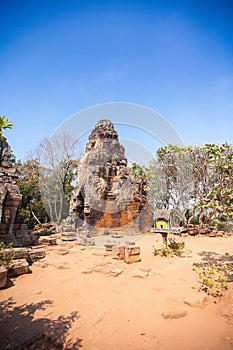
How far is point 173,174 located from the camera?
68.4 feet

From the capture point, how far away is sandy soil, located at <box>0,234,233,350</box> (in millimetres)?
2734

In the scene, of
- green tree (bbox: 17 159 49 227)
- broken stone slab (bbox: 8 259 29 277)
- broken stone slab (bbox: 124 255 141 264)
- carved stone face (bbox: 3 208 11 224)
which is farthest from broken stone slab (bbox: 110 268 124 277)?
green tree (bbox: 17 159 49 227)

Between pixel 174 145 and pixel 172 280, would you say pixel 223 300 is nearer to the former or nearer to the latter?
pixel 172 280

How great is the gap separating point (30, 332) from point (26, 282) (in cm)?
247

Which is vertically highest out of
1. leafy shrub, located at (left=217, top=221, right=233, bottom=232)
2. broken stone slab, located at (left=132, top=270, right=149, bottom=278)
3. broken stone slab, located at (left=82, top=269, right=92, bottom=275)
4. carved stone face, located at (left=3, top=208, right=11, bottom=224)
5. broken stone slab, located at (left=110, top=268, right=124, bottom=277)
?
carved stone face, located at (left=3, top=208, right=11, bottom=224)

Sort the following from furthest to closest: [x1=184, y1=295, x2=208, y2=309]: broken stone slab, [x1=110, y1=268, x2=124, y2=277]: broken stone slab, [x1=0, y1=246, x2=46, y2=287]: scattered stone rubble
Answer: [x1=110, y1=268, x2=124, y2=277]: broken stone slab → [x1=0, y1=246, x2=46, y2=287]: scattered stone rubble → [x1=184, y1=295, x2=208, y2=309]: broken stone slab

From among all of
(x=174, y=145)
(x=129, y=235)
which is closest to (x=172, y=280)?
(x=129, y=235)

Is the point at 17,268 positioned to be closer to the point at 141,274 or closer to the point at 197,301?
the point at 141,274

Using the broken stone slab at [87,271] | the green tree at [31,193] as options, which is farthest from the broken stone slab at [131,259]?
the green tree at [31,193]

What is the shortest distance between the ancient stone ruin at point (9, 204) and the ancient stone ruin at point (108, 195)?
23.1ft

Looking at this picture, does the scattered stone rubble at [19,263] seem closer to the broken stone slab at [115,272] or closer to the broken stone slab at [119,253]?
the broken stone slab at [115,272]

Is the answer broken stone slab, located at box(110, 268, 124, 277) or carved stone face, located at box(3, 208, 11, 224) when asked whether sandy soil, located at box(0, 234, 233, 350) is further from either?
carved stone face, located at box(3, 208, 11, 224)

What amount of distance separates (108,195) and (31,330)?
1660 centimetres

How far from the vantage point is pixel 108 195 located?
64.1 ft
